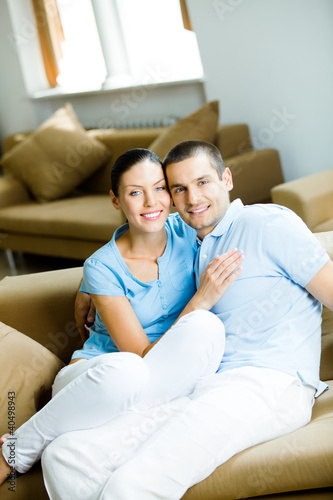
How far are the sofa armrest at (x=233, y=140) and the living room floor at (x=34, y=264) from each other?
1.47m

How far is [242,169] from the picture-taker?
3.50 meters

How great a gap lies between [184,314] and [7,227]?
10.0 feet

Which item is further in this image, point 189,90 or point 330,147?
point 189,90

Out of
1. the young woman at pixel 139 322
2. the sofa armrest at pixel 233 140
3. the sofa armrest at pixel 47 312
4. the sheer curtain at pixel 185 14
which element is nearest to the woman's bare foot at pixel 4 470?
the young woman at pixel 139 322

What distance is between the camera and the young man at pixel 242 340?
4.40 ft

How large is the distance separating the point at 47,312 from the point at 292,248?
931 mm

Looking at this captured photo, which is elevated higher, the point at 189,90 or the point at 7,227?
the point at 189,90

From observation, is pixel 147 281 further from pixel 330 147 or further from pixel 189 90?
pixel 189 90

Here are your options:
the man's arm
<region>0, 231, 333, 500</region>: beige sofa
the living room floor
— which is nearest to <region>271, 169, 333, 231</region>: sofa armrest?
<region>0, 231, 333, 500</region>: beige sofa

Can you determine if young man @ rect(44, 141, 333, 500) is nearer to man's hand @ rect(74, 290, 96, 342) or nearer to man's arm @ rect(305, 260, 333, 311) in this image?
man's arm @ rect(305, 260, 333, 311)

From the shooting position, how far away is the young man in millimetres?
1341

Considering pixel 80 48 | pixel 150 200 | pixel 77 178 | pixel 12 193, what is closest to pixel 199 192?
pixel 150 200

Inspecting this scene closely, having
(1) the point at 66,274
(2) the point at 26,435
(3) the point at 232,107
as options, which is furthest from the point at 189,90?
(2) the point at 26,435

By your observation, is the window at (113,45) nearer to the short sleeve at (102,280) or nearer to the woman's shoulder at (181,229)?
the woman's shoulder at (181,229)
